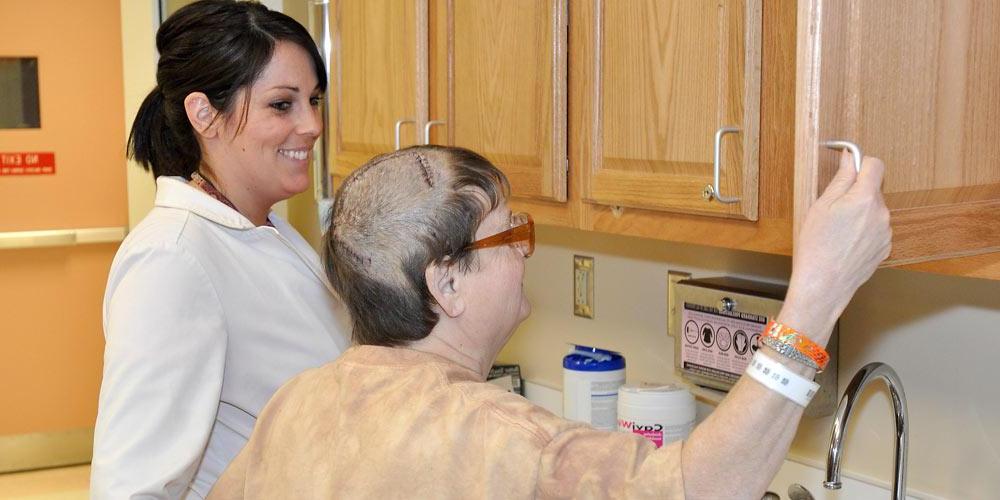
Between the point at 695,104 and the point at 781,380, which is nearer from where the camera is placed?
the point at 781,380

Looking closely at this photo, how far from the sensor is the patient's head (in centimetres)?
111

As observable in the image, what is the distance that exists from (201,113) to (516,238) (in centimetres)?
71

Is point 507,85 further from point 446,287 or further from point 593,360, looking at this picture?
point 446,287

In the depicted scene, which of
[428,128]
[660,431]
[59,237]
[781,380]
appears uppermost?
[428,128]

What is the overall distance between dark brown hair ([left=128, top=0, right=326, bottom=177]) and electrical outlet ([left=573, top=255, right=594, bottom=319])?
844 millimetres

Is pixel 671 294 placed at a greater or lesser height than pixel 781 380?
lesser

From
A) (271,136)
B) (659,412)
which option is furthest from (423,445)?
(659,412)

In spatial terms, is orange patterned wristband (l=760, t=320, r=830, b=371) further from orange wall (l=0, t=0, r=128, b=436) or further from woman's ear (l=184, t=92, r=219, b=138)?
orange wall (l=0, t=0, r=128, b=436)

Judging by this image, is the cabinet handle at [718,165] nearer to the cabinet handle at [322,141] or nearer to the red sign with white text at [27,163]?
the cabinet handle at [322,141]

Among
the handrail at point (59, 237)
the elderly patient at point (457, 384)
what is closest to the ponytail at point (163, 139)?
the elderly patient at point (457, 384)

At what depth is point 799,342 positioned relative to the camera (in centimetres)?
92

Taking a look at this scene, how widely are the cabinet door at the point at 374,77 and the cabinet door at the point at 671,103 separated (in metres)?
0.45

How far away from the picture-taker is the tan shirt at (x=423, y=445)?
911mm

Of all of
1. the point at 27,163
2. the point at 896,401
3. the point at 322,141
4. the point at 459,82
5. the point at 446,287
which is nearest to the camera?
the point at 446,287
